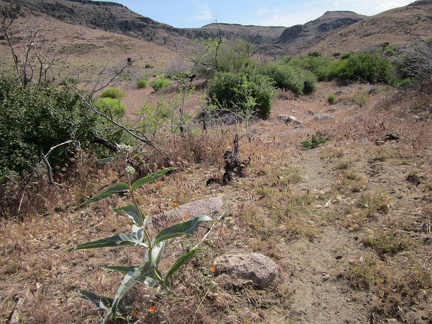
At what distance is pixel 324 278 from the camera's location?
2322 mm

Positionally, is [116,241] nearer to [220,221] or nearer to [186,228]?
[186,228]

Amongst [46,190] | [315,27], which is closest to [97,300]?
[46,190]

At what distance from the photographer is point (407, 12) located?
40.2 metres

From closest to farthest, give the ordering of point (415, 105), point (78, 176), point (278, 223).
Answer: point (278, 223), point (78, 176), point (415, 105)

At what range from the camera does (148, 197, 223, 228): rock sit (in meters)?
2.98

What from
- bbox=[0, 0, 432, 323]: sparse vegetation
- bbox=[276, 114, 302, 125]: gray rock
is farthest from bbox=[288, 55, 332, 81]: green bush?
bbox=[0, 0, 432, 323]: sparse vegetation

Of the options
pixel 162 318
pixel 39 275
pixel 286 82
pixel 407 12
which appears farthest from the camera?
pixel 407 12

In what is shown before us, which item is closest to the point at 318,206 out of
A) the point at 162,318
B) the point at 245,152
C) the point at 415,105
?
the point at 245,152

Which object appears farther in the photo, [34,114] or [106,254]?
[34,114]

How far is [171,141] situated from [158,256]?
10.5 ft

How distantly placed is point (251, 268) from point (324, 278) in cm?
58

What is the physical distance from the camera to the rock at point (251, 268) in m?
2.22

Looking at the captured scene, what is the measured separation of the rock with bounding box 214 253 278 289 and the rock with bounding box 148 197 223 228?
0.77 m

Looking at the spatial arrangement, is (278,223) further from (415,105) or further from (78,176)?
(415,105)
